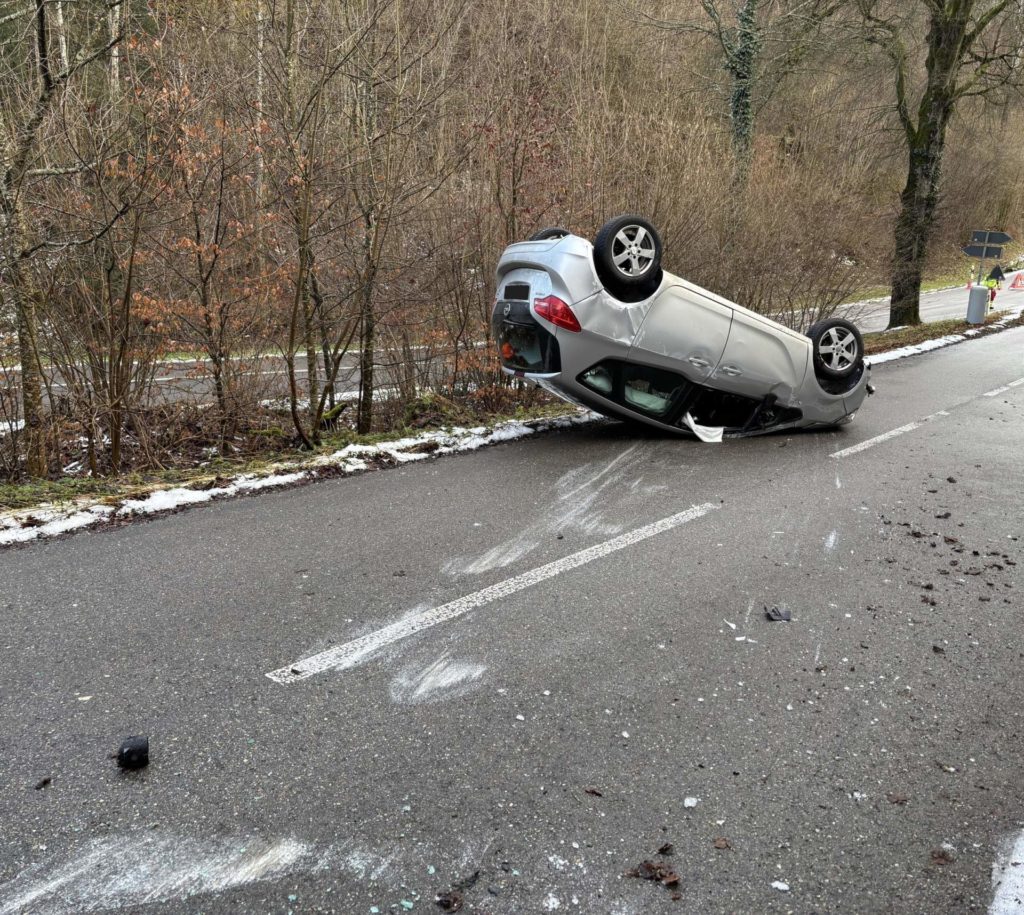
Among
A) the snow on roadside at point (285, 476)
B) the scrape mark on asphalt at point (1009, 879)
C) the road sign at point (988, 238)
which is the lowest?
the scrape mark on asphalt at point (1009, 879)

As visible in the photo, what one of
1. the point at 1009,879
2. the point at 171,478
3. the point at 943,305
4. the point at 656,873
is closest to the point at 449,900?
the point at 656,873

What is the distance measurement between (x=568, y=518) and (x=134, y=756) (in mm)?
3483

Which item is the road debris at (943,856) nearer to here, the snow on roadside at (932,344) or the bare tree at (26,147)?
the bare tree at (26,147)

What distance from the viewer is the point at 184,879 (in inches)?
96.6

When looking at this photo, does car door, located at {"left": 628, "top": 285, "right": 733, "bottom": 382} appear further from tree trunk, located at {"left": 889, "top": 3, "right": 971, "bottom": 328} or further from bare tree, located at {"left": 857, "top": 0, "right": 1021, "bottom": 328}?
tree trunk, located at {"left": 889, "top": 3, "right": 971, "bottom": 328}

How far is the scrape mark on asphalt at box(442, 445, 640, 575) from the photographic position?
4.98 metres

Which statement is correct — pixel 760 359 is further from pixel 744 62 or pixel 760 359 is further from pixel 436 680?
pixel 744 62

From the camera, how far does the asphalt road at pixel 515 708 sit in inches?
99.5

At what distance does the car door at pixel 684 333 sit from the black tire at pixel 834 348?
4.54 ft

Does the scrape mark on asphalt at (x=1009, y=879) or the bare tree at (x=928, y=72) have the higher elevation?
the bare tree at (x=928, y=72)

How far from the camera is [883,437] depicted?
866cm

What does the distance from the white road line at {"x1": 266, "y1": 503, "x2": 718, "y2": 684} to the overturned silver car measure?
2120 mm

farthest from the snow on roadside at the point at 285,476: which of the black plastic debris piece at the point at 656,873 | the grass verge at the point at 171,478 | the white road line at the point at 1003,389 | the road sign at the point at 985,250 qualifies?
the road sign at the point at 985,250

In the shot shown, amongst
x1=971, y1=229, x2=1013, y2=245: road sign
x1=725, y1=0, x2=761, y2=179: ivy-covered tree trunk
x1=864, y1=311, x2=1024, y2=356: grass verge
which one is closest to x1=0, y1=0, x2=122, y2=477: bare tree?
x1=725, y1=0, x2=761, y2=179: ivy-covered tree trunk
